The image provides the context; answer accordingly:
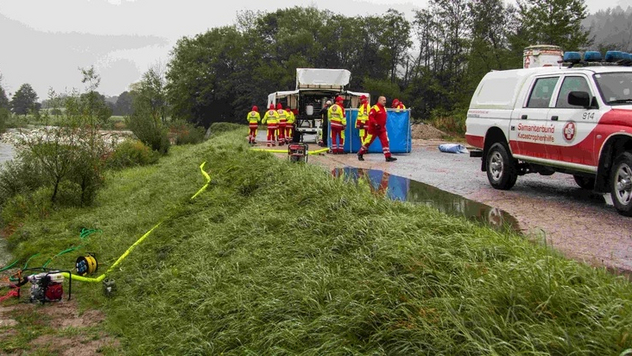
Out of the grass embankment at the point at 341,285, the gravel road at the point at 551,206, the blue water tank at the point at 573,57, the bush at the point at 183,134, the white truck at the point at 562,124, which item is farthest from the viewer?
the bush at the point at 183,134

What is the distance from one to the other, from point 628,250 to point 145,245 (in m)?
7.57

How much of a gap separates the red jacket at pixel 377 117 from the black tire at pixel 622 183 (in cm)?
777

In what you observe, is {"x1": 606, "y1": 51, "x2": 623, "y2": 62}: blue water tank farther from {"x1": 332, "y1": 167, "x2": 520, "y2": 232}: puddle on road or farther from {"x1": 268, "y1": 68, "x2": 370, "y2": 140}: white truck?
{"x1": 268, "y1": 68, "x2": 370, "y2": 140}: white truck

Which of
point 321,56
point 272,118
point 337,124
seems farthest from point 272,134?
point 321,56

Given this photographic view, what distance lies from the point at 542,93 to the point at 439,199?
Answer: 2478 mm

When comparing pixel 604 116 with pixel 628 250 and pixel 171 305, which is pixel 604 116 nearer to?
pixel 628 250

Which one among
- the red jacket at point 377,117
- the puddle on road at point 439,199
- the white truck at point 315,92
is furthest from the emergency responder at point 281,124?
the puddle on road at point 439,199

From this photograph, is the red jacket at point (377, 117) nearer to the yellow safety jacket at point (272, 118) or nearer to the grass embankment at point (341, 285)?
the grass embankment at point (341, 285)

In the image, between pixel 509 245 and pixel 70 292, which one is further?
pixel 70 292

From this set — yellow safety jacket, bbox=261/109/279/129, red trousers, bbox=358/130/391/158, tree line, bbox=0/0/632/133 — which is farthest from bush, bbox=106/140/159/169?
tree line, bbox=0/0/632/133

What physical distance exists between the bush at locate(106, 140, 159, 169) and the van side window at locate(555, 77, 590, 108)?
1970cm

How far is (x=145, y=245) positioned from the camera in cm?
1007

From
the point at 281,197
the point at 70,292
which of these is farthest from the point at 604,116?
the point at 70,292

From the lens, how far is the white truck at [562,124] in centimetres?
770
